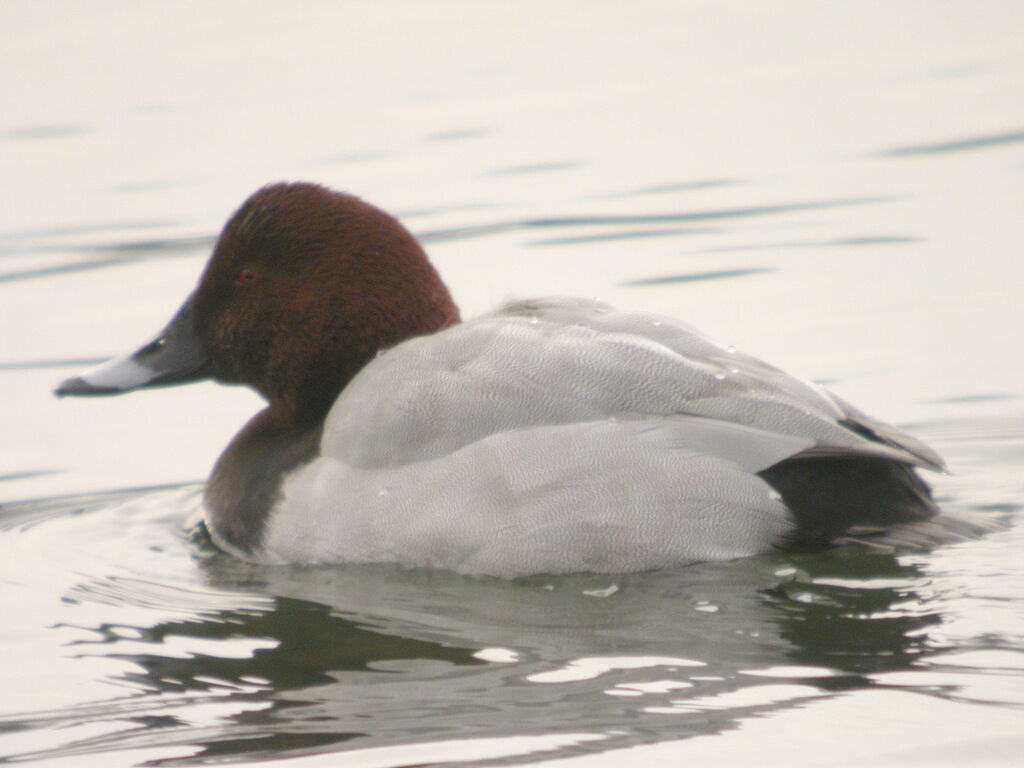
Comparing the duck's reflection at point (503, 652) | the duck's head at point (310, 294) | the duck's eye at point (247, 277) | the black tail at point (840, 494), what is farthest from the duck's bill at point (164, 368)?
the black tail at point (840, 494)

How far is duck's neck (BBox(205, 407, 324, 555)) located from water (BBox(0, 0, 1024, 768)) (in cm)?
13

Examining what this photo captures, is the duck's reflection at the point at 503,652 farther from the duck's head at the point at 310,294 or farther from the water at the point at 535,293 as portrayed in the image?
the duck's head at the point at 310,294

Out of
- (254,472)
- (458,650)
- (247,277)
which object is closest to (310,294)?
(247,277)

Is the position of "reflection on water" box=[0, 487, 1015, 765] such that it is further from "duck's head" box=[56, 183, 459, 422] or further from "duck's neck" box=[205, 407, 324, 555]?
"duck's head" box=[56, 183, 459, 422]

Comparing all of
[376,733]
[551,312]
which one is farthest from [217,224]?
[376,733]

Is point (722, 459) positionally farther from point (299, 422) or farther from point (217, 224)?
point (217, 224)

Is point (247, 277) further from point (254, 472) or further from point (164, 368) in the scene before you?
point (254, 472)

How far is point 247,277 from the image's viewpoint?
4.84m

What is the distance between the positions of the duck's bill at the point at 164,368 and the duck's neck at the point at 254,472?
0.87 feet

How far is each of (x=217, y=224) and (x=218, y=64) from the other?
4.16 meters

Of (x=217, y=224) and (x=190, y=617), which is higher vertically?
(x=217, y=224)

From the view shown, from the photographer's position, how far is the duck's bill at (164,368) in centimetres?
501

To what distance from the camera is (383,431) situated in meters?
Result: 4.26

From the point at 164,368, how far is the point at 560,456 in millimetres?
1546
